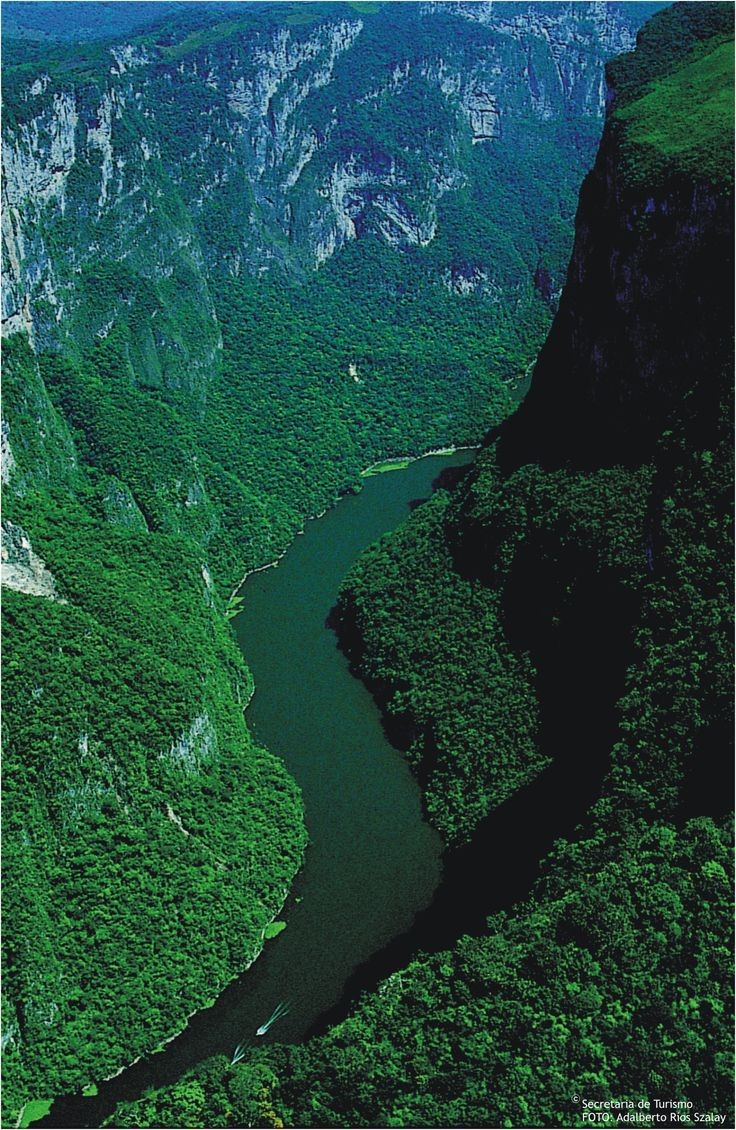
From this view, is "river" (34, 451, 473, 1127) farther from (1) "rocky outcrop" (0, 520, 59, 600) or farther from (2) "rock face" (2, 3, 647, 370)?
(2) "rock face" (2, 3, 647, 370)

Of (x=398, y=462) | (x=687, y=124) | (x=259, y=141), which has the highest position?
(x=259, y=141)

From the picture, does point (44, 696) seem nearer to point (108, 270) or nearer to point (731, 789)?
point (731, 789)

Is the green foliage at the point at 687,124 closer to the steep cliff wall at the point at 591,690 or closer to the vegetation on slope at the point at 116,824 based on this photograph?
the steep cliff wall at the point at 591,690

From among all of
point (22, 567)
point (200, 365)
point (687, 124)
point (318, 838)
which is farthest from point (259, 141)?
point (318, 838)

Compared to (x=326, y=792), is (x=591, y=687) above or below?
above

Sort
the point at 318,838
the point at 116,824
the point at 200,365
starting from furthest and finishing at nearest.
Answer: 1. the point at 200,365
2. the point at 318,838
3. the point at 116,824

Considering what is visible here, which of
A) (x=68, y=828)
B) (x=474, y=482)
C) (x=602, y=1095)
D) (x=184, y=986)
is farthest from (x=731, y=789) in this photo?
(x=474, y=482)

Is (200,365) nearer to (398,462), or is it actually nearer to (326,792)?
(398,462)
